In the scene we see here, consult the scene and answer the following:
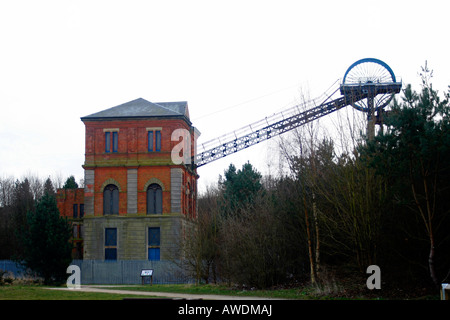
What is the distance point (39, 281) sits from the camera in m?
36.6

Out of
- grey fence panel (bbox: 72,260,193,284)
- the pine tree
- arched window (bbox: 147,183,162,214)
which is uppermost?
arched window (bbox: 147,183,162,214)

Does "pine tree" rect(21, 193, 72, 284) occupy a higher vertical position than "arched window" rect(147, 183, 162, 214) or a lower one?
lower

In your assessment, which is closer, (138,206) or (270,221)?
(270,221)

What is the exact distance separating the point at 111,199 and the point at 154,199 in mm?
3616

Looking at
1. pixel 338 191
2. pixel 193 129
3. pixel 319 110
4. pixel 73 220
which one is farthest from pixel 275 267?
pixel 73 220

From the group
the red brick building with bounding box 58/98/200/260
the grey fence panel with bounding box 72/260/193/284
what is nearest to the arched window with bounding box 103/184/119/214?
the red brick building with bounding box 58/98/200/260

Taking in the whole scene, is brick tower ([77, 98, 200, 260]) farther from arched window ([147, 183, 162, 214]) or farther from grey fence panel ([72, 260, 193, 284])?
grey fence panel ([72, 260, 193, 284])

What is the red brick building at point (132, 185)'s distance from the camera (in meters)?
42.8

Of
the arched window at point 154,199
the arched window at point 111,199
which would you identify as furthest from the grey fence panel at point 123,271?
the arched window at point 154,199

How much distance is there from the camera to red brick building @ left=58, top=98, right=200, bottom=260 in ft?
140

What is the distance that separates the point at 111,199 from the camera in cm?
4359

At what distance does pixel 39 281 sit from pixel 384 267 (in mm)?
24407
